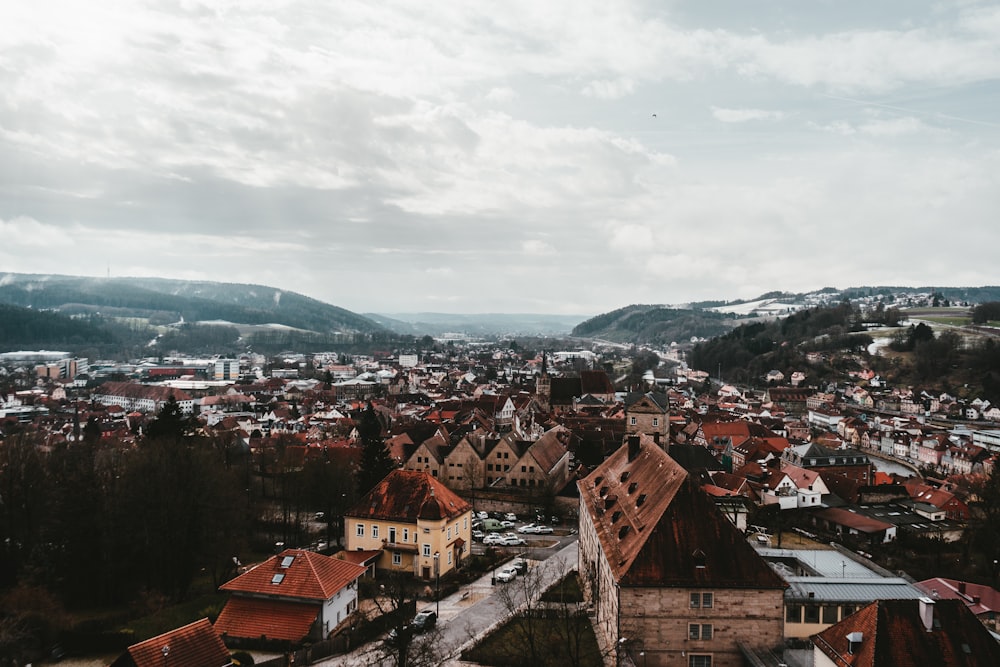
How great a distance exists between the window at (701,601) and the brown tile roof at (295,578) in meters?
13.2

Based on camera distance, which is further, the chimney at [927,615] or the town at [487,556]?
the town at [487,556]

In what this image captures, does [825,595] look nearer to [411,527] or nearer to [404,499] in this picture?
[411,527]

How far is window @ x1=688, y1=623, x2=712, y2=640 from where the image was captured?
23.6 m

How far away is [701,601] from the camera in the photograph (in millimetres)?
23562

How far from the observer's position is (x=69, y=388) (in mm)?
156500

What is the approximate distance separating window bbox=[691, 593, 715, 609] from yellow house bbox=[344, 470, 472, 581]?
14.4 m

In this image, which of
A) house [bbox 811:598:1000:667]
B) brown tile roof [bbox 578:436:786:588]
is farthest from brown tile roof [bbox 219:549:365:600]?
house [bbox 811:598:1000:667]

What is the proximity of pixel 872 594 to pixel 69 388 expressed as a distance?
16781 centimetres

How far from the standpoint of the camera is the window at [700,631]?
23594mm

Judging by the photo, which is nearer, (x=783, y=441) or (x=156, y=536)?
(x=156, y=536)

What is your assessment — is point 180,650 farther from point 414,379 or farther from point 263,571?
point 414,379

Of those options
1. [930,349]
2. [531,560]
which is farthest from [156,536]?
[930,349]

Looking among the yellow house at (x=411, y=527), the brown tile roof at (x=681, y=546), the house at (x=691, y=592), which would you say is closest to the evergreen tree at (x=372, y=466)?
the yellow house at (x=411, y=527)

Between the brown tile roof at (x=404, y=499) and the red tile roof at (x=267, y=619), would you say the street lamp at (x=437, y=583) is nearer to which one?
the brown tile roof at (x=404, y=499)
